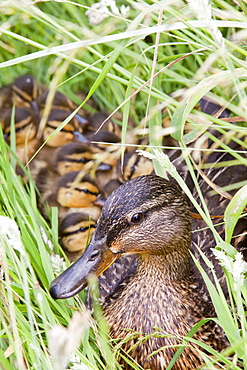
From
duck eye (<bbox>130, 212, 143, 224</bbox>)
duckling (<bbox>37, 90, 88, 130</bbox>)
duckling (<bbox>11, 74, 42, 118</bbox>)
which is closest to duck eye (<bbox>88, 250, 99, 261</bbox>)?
duck eye (<bbox>130, 212, 143, 224</bbox>)

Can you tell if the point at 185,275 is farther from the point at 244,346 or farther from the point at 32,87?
the point at 32,87

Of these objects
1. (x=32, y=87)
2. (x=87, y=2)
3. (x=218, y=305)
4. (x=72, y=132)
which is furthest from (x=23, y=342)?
(x=87, y=2)

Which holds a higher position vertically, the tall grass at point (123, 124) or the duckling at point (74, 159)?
the tall grass at point (123, 124)

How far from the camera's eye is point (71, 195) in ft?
7.30

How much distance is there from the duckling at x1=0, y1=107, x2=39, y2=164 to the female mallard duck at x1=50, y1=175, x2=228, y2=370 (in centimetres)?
113

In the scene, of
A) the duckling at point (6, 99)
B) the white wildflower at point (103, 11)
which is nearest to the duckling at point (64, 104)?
the duckling at point (6, 99)

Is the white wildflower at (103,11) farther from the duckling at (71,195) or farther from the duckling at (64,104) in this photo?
the duckling at (64,104)

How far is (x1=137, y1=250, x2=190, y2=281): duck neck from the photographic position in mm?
1490

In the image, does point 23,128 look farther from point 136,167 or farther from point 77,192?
point 136,167

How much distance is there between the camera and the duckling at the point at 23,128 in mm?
2457

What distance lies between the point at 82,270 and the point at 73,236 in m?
0.71

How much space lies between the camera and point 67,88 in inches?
106

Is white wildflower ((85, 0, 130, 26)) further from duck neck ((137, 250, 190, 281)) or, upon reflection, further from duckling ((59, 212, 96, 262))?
duckling ((59, 212, 96, 262))

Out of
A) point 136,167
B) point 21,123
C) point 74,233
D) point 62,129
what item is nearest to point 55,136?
point 62,129
